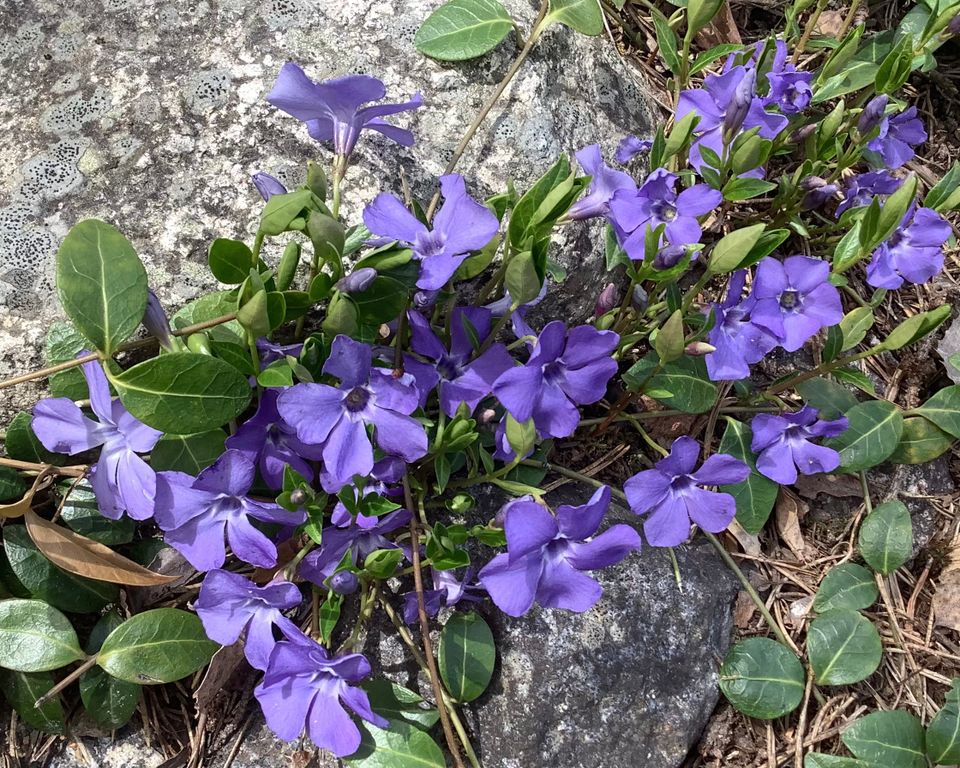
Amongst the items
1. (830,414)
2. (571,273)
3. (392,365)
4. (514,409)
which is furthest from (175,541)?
(830,414)

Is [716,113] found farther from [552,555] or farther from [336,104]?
[552,555]

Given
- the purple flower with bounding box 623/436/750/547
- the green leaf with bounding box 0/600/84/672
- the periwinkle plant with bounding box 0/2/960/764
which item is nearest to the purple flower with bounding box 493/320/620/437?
the periwinkle plant with bounding box 0/2/960/764

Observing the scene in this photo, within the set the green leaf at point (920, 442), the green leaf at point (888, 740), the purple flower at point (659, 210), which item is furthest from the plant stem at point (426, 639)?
the green leaf at point (920, 442)

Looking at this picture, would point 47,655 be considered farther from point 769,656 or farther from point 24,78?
point 769,656

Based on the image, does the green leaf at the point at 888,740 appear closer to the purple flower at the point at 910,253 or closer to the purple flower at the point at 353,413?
the purple flower at the point at 910,253

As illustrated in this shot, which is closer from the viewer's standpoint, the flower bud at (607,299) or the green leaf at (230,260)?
the green leaf at (230,260)

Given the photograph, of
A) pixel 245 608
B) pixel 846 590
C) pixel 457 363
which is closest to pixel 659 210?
pixel 457 363
